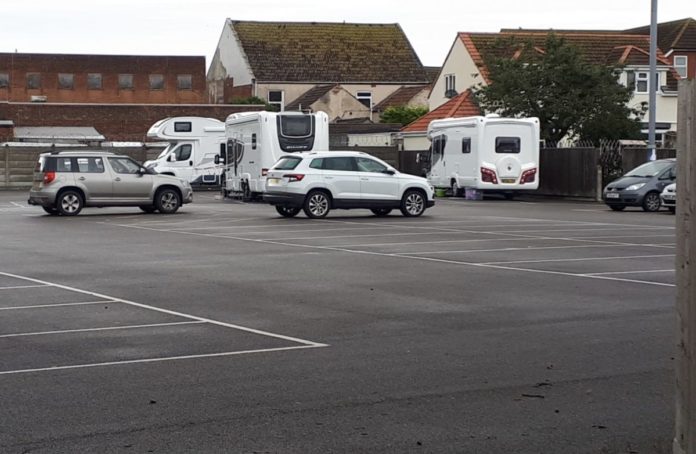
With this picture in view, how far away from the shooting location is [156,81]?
8612 cm

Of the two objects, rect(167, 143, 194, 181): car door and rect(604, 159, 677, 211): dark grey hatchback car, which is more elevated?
rect(167, 143, 194, 181): car door

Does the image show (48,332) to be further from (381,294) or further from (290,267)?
(290,267)

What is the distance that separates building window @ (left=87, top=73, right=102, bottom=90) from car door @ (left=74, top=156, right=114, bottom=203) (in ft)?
183

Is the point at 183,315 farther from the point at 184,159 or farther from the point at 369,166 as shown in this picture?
the point at 184,159

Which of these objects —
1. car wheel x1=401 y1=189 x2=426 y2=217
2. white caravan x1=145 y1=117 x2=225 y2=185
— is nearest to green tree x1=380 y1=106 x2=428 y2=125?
white caravan x1=145 y1=117 x2=225 y2=185

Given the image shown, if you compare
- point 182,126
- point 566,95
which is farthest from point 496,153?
point 182,126

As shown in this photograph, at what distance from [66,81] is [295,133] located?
51.1 metres

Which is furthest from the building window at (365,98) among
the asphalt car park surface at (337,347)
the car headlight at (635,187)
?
the asphalt car park surface at (337,347)

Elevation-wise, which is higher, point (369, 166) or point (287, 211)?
point (369, 166)

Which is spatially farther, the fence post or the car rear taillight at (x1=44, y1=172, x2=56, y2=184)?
the car rear taillight at (x1=44, y1=172, x2=56, y2=184)

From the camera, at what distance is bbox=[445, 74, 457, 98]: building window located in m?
63.8

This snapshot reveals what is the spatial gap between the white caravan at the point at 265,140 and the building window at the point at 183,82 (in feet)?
156

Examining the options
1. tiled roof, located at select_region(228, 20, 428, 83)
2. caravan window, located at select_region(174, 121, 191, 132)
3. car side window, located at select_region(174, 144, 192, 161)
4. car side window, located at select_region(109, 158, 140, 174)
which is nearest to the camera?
car side window, located at select_region(109, 158, 140, 174)

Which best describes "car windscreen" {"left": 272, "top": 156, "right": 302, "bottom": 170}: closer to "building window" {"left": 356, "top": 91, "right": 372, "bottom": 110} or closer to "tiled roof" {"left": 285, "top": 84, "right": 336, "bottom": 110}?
"tiled roof" {"left": 285, "top": 84, "right": 336, "bottom": 110}
